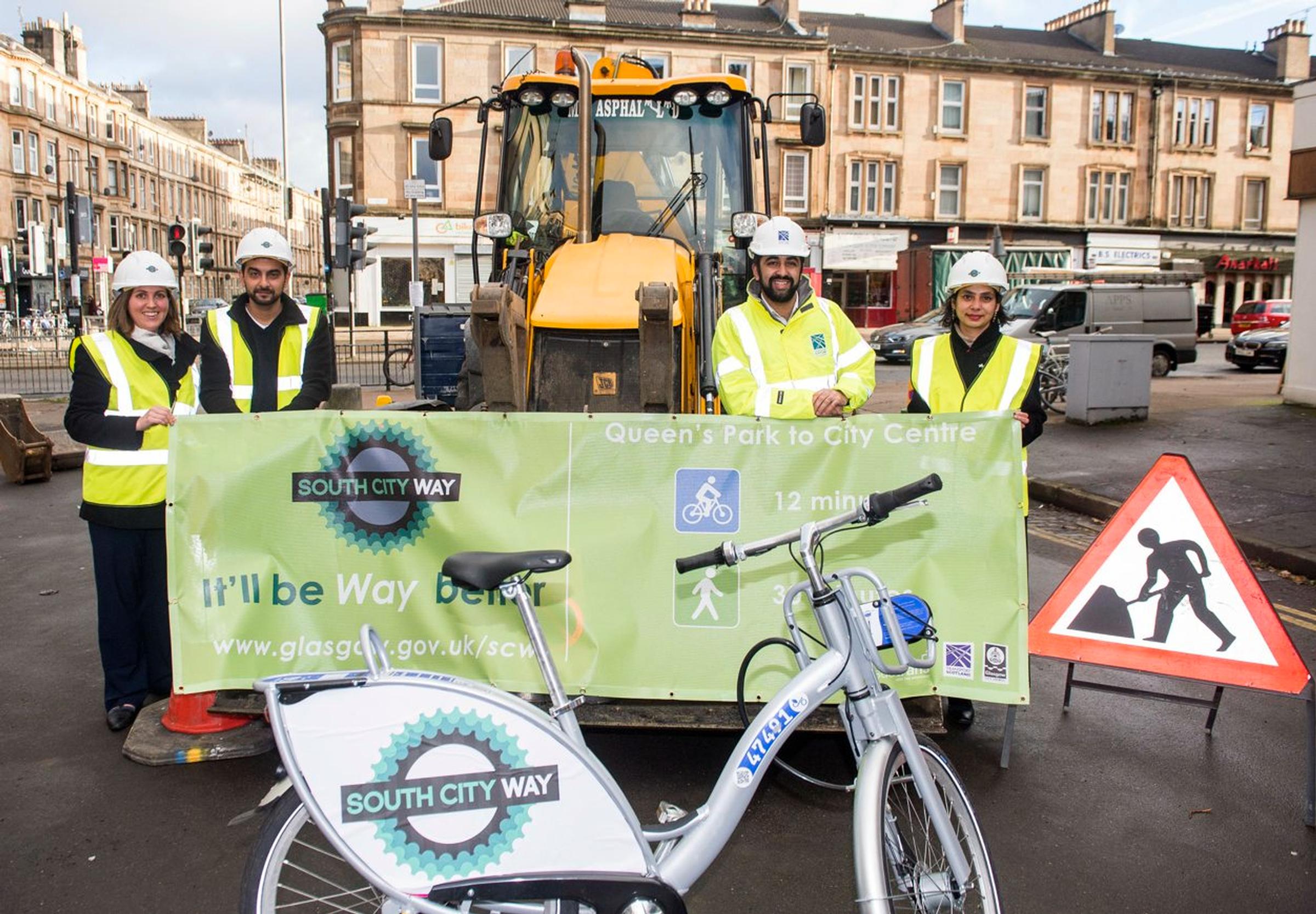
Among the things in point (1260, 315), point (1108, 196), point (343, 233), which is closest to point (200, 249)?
point (343, 233)

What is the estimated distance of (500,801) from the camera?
2699mm

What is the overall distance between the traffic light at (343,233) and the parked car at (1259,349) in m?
20.5

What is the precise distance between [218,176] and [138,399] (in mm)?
106057

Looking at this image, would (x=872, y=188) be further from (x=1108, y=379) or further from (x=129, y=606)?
(x=129, y=606)

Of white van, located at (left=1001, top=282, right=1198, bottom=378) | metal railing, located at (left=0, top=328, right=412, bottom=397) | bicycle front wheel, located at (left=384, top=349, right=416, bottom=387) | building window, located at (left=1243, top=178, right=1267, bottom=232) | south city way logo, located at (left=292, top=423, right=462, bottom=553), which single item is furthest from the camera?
building window, located at (left=1243, top=178, right=1267, bottom=232)

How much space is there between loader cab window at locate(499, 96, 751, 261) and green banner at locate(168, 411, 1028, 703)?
11.5 feet

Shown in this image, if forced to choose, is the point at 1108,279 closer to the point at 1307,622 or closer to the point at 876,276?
the point at 876,276

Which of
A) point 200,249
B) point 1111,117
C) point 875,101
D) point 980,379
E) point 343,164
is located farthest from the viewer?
point 1111,117

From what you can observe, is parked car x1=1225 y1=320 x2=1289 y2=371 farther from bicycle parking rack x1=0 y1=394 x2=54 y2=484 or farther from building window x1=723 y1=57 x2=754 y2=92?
bicycle parking rack x1=0 y1=394 x2=54 y2=484

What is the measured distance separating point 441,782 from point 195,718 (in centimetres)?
259

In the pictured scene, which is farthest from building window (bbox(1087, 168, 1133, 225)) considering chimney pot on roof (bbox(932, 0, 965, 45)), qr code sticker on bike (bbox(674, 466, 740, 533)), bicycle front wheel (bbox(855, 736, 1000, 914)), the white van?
bicycle front wheel (bbox(855, 736, 1000, 914))

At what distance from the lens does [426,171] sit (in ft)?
131

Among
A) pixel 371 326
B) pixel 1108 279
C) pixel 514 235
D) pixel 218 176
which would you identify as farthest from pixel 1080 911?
pixel 218 176

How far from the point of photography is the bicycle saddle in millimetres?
2881
